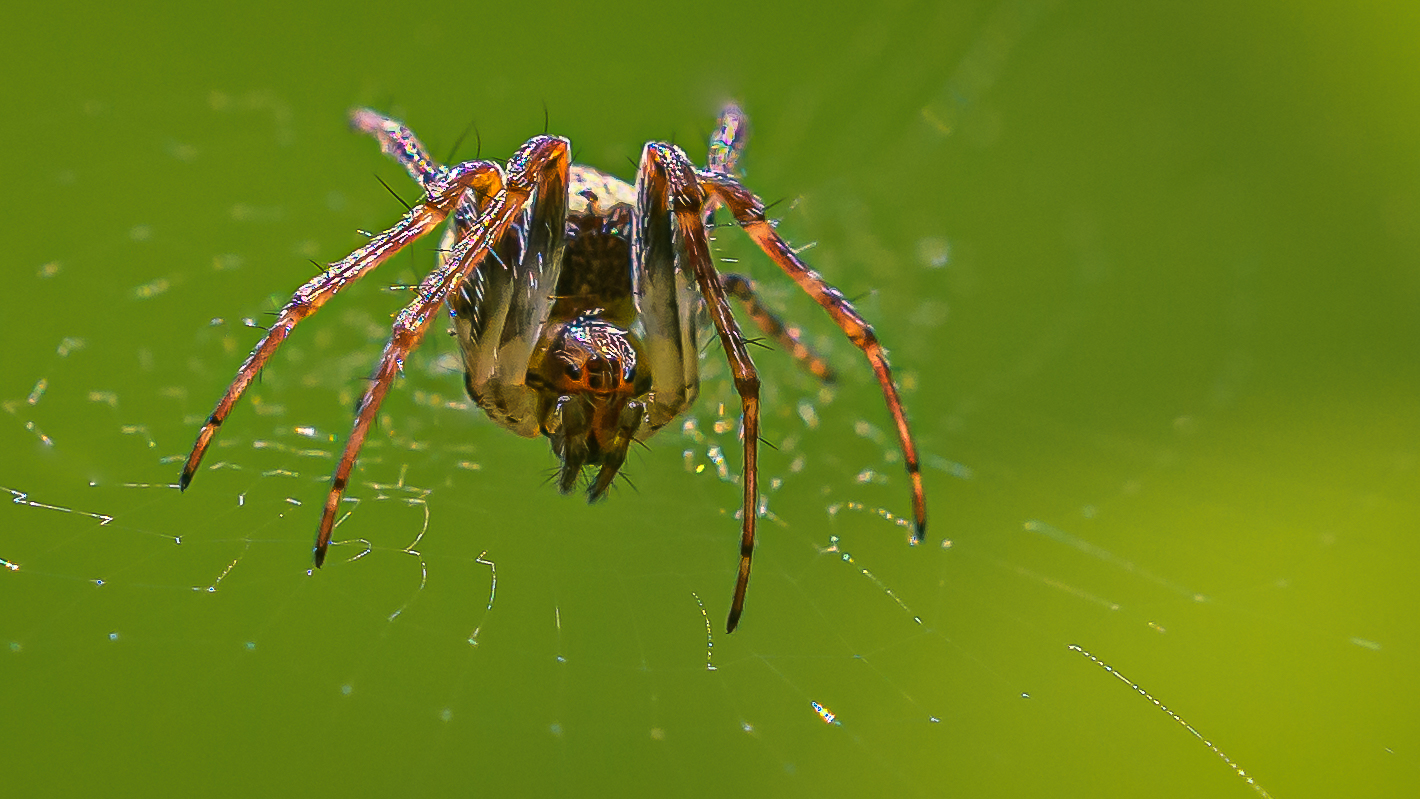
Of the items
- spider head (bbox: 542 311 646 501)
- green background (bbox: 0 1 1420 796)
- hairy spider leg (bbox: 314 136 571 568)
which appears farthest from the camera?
green background (bbox: 0 1 1420 796)

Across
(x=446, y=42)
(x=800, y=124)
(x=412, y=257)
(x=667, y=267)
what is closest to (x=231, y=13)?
(x=446, y=42)

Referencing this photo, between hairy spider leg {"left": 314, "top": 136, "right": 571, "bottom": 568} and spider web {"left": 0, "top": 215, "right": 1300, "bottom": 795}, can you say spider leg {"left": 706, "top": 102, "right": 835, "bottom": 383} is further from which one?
hairy spider leg {"left": 314, "top": 136, "right": 571, "bottom": 568}

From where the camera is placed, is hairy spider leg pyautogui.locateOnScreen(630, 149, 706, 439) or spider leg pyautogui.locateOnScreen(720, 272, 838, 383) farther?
spider leg pyautogui.locateOnScreen(720, 272, 838, 383)

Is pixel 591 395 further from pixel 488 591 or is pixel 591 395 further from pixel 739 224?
pixel 488 591

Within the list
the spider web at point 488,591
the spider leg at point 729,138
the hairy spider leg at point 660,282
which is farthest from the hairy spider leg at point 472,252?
the spider leg at point 729,138

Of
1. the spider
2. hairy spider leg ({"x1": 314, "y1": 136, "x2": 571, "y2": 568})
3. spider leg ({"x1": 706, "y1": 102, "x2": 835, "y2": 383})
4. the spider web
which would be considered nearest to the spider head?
the spider

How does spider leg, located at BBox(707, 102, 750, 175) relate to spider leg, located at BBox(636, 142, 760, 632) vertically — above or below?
above

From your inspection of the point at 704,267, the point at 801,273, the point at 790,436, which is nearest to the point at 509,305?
the point at 704,267

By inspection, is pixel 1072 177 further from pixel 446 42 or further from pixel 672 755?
pixel 672 755
